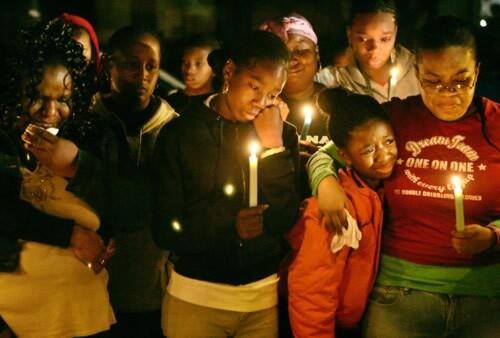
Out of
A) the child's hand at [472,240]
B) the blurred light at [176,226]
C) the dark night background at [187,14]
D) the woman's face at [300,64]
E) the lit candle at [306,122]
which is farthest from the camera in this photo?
the dark night background at [187,14]

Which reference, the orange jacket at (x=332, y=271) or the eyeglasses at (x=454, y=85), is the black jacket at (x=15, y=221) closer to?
the orange jacket at (x=332, y=271)

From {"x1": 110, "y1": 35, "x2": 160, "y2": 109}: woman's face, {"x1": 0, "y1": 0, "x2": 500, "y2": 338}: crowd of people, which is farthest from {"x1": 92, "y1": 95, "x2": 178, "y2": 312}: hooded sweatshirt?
{"x1": 0, "y1": 0, "x2": 500, "y2": 338}: crowd of people

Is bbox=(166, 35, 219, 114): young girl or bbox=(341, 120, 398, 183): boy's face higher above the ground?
bbox=(166, 35, 219, 114): young girl

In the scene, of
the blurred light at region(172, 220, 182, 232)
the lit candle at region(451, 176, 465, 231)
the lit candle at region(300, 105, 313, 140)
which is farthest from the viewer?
the lit candle at region(300, 105, 313, 140)

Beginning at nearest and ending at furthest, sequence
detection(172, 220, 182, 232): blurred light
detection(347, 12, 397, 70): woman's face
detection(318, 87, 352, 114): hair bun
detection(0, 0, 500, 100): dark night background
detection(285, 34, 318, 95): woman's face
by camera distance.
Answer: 1. detection(172, 220, 182, 232): blurred light
2. detection(318, 87, 352, 114): hair bun
3. detection(285, 34, 318, 95): woman's face
4. detection(347, 12, 397, 70): woman's face
5. detection(0, 0, 500, 100): dark night background

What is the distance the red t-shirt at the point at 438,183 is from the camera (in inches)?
120

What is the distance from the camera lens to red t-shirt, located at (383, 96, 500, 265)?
10.0 ft

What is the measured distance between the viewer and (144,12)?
10.5 metres

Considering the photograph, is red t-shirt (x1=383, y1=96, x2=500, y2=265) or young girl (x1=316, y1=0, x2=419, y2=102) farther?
young girl (x1=316, y1=0, x2=419, y2=102)

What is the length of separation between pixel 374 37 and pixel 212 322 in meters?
2.07

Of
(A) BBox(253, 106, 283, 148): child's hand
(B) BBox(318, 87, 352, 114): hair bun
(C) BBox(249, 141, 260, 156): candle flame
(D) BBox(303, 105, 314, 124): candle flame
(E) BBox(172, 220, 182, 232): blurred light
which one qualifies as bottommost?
(E) BBox(172, 220, 182, 232): blurred light

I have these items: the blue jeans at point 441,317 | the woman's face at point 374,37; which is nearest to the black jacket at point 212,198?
the blue jeans at point 441,317

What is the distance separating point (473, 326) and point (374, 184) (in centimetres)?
78

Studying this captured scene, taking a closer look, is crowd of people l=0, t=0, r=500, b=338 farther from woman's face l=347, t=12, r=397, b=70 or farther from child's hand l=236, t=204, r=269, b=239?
woman's face l=347, t=12, r=397, b=70
